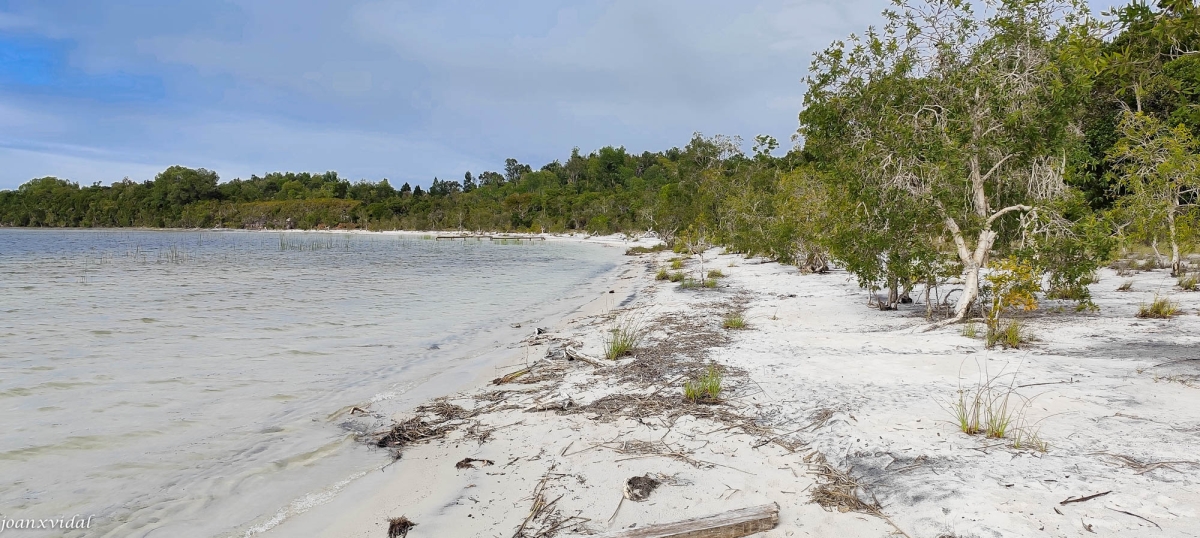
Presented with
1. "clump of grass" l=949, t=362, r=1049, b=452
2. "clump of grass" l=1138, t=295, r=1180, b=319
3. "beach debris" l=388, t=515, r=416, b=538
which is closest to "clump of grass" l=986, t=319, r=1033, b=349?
"clump of grass" l=949, t=362, r=1049, b=452

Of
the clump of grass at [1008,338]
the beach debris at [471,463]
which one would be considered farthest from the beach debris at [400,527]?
the clump of grass at [1008,338]

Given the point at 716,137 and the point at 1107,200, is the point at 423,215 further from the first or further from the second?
the point at 1107,200

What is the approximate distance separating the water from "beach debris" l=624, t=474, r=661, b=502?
8.40ft

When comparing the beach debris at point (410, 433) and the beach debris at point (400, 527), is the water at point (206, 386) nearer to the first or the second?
the beach debris at point (410, 433)

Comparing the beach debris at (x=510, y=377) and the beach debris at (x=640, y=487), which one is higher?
the beach debris at (x=640, y=487)

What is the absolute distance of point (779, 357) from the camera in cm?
813

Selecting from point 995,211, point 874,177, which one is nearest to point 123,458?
point 874,177

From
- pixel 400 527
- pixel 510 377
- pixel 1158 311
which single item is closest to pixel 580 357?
pixel 510 377

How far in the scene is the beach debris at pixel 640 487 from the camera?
159 inches

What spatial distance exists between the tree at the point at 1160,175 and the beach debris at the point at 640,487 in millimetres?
13020

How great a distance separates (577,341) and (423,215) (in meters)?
113

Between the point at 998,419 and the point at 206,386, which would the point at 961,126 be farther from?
the point at 206,386

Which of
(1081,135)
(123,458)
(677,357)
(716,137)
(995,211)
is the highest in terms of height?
(716,137)

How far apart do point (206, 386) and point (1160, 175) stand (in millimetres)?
20707
